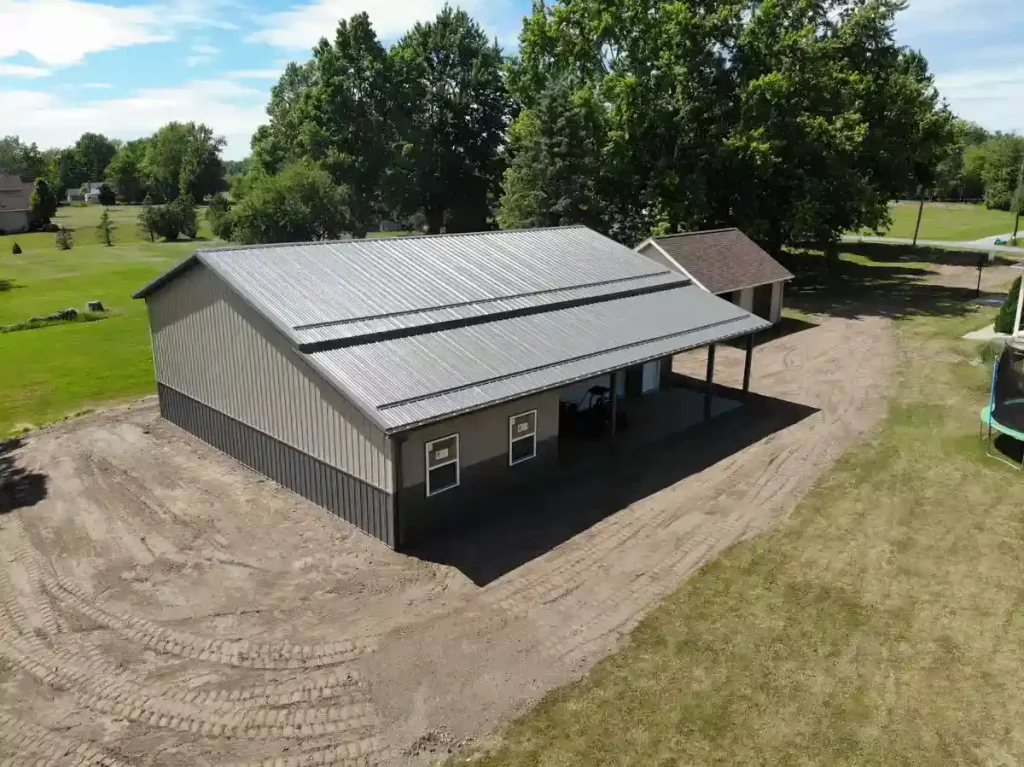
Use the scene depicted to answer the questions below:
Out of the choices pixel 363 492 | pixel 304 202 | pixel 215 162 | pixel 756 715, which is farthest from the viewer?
pixel 215 162

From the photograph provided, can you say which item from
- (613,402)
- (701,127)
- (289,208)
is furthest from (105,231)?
(613,402)

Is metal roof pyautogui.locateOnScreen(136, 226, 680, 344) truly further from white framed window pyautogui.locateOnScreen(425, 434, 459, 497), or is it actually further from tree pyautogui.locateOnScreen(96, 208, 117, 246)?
tree pyautogui.locateOnScreen(96, 208, 117, 246)

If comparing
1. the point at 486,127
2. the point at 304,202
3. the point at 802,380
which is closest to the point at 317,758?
the point at 802,380

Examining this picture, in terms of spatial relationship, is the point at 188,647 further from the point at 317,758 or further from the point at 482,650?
Answer: the point at 482,650

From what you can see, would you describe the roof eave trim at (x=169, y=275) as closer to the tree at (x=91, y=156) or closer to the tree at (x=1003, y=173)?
the tree at (x=1003, y=173)

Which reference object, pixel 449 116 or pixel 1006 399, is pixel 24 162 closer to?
pixel 449 116
